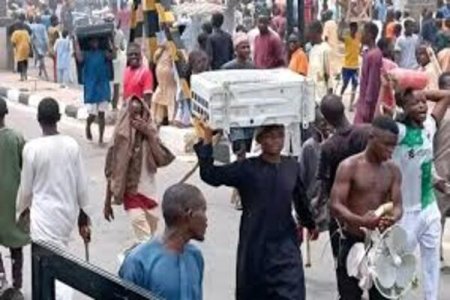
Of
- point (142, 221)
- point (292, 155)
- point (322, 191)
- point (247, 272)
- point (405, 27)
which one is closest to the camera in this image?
point (247, 272)

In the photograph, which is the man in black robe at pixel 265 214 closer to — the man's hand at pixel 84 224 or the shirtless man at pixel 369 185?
the shirtless man at pixel 369 185

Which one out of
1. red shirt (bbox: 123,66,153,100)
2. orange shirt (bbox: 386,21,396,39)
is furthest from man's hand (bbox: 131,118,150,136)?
orange shirt (bbox: 386,21,396,39)

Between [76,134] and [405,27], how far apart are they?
6080 millimetres

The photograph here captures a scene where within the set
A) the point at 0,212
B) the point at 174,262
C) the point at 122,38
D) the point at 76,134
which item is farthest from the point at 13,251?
the point at 122,38

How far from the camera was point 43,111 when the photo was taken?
6629 millimetres

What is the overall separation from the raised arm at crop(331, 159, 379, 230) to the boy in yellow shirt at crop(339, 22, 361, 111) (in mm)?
11648

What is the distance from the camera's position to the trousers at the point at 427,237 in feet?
22.2

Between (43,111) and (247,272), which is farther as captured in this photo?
(43,111)

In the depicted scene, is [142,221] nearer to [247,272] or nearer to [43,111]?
[43,111]

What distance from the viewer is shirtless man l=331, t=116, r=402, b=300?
618 centimetres

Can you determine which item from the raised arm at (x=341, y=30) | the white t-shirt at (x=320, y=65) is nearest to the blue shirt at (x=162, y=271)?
the white t-shirt at (x=320, y=65)

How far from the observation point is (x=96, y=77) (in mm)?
14695

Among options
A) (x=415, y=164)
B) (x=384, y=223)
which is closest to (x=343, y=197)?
(x=384, y=223)

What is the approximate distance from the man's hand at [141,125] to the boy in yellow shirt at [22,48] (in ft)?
52.4
